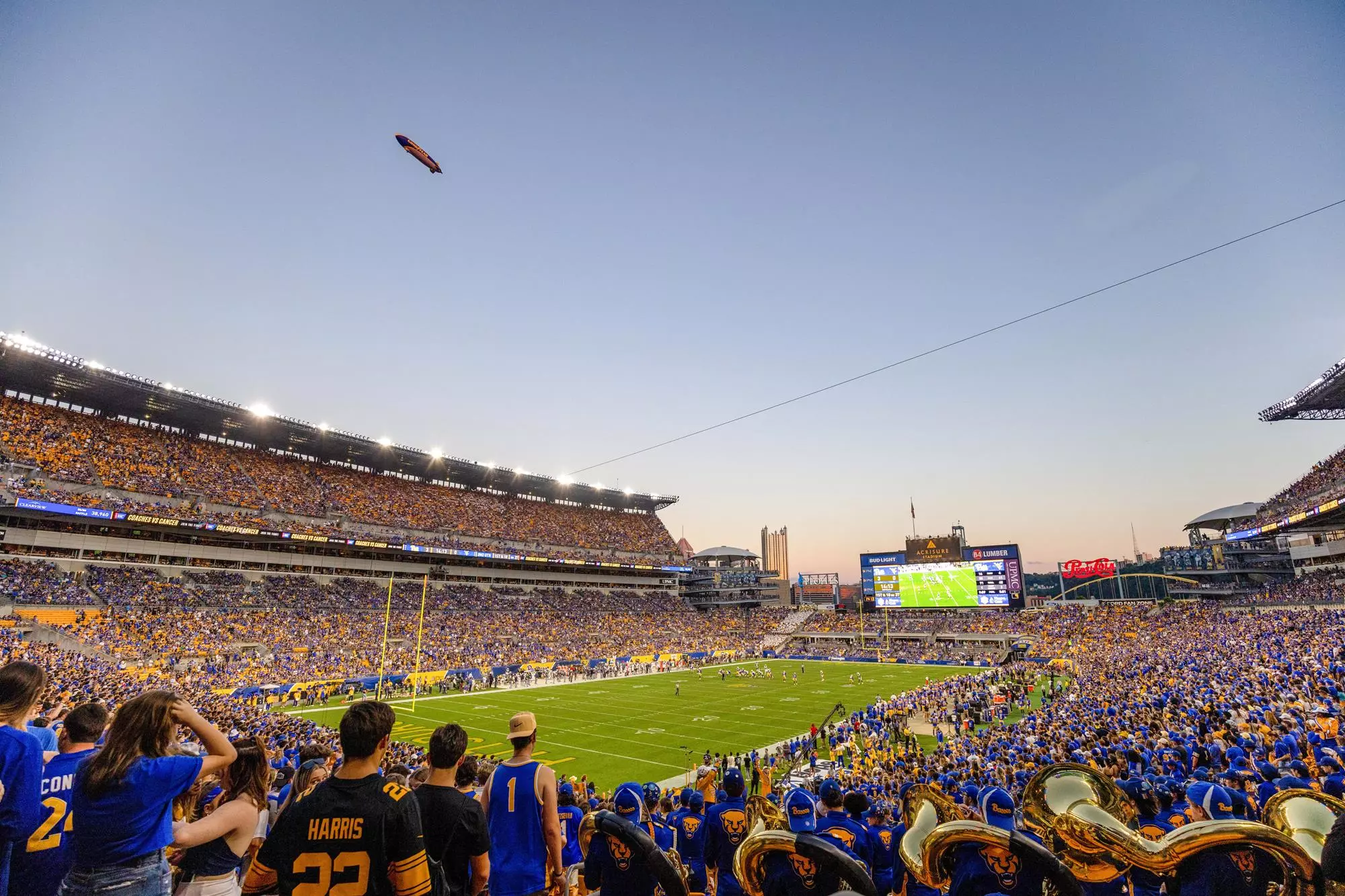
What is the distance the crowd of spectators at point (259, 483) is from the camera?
41812 millimetres

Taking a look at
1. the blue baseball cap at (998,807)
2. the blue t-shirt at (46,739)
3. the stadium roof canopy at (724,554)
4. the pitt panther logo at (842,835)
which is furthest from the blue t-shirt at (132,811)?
the stadium roof canopy at (724,554)

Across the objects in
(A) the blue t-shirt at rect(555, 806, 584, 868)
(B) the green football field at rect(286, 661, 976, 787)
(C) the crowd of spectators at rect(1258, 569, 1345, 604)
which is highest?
(C) the crowd of spectators at rect(1258, 569, 1345, 604)

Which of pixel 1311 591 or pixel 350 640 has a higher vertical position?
pixel 1311 591

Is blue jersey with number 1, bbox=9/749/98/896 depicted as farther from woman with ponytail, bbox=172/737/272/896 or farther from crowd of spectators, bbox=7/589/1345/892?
crowd of spectators, bbox=7/589/1345/892

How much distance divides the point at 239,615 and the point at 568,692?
71.0ft

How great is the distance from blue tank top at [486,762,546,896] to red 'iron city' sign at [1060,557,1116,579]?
3797 inches

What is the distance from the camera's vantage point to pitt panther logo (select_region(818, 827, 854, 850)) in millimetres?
4598

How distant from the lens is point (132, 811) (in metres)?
2.74

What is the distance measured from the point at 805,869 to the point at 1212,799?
2938mm

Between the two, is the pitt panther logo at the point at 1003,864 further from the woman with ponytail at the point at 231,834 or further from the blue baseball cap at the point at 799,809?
the woman with ponytail at the point at 231,834

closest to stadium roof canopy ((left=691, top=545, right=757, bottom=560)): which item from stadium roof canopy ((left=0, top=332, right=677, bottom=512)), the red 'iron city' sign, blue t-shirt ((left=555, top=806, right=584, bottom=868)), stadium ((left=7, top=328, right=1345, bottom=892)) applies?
stadium ((left=7, top=328, right=1345, bottom=892))

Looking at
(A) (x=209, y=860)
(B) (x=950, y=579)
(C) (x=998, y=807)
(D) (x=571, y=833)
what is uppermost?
(B) (x=950, y=579)

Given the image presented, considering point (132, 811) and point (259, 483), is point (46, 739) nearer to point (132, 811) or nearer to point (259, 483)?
point (132, 811)

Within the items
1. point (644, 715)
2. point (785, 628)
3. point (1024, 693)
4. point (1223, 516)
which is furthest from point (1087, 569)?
point (644, 715)
